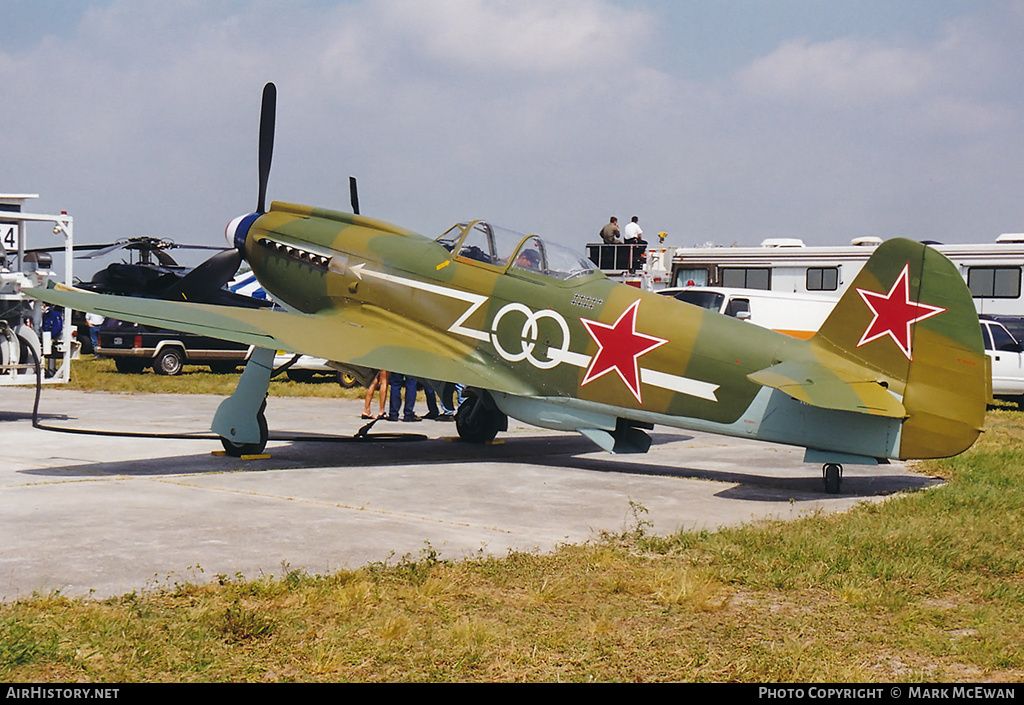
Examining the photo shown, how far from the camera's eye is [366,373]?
12.7m

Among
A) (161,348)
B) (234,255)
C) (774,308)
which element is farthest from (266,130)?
(161,348)

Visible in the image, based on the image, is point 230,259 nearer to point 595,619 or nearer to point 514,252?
point 514,252

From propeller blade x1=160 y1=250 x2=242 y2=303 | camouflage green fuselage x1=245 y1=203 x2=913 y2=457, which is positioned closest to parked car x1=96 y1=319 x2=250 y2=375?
propeller blade x1=160 y1=250 x2=242 y2=303

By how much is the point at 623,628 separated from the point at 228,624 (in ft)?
6.97

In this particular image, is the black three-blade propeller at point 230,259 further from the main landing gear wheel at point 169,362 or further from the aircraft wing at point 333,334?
the main landing gear wheel at point 169,362

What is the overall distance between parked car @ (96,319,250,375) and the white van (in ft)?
40.9

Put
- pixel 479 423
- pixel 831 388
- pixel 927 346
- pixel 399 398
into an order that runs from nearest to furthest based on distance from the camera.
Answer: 1. pixel 831 388
2. pixel 927 346
3. pixel 479 423
4. pixel 399 398

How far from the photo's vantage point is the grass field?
15.7 ft

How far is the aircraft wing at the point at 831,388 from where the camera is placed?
9.19 m

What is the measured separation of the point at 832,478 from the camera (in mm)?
10352

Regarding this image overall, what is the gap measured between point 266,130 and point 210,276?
2.43m

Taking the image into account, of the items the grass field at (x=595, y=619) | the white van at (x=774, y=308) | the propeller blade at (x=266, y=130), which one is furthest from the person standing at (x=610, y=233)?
the grass field at (x=595, y=619)
